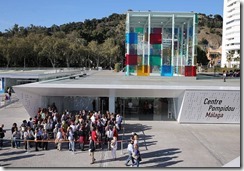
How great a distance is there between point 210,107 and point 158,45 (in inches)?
543

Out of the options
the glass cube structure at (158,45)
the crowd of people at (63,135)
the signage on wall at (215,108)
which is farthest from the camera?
the glass cube structure at (158,45)

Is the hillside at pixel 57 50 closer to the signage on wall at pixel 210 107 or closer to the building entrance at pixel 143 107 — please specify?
the building entrance at pixel 143 107

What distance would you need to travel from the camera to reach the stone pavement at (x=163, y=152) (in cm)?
1219

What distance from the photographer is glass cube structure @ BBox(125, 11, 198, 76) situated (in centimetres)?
3148

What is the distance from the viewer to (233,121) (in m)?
20.9

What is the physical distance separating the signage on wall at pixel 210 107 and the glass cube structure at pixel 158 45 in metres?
11.1

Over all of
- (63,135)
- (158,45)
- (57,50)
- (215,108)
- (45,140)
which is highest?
(57,50)

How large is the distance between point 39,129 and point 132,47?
2010 cm

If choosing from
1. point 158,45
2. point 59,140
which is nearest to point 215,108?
point 59,140

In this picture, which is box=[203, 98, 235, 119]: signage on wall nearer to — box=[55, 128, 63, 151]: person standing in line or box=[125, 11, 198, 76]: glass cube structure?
box=[55, 128, 63, 151]: person standing in line

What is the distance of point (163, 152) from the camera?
45.3 feet

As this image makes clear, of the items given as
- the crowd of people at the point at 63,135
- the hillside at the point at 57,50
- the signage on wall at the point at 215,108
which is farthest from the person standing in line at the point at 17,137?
the hillside at the point at 57,50

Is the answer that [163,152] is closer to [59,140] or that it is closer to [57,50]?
[59,140]

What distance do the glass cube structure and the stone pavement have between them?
1387cm
